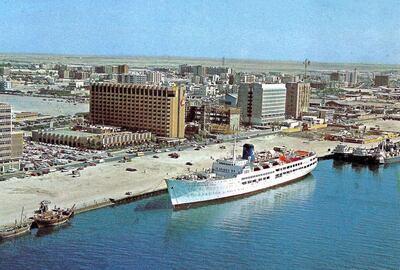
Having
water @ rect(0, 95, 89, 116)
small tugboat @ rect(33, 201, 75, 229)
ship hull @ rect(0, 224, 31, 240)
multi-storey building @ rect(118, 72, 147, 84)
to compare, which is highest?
multi-storey building @ rect(118, 72, 147, 84)

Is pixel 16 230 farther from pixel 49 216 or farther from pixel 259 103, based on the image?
pixel 259 103

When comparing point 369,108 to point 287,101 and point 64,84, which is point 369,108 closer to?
point 287,101

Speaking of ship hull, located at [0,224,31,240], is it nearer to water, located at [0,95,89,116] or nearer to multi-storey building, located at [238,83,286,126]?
multi-storey building, located at [238,83,286,126]

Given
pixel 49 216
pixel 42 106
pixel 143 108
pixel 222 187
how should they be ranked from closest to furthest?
pixel 49 216 < pixel 222 187 < pixel 143 108 < pixel 42 106

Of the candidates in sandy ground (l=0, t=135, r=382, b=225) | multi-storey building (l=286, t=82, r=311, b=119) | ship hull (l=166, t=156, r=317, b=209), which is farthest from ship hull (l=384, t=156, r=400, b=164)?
multi-storey building (l=286, t=82, r=311, b=119)

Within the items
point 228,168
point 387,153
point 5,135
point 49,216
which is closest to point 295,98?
point 387,153

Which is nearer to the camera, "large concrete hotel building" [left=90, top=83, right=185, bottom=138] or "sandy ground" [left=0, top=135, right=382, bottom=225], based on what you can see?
"sandy ground" [left=0, top=135, right=382, bottom=225]
